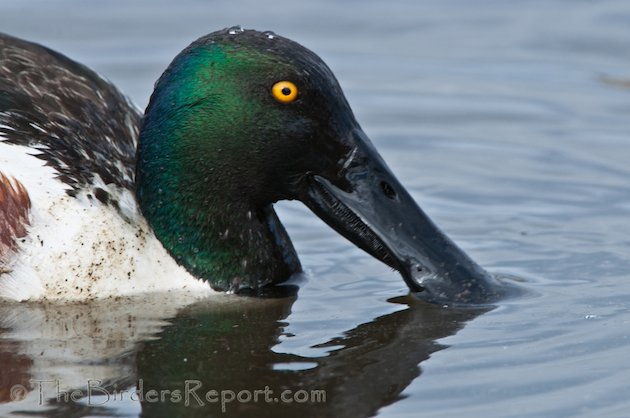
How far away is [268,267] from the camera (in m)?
8.00

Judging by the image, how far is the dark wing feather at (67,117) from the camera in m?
7.58

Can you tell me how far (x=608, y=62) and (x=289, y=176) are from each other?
542 centimetres

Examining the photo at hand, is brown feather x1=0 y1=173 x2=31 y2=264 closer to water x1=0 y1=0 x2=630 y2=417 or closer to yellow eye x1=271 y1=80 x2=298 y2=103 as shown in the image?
water x1=0 y1=0 x2=630 y2=417

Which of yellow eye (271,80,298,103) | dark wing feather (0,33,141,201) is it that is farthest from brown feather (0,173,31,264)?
yellow eye (271,80,298,103)

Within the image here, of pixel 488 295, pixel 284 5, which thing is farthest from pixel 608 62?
pixel 488 295

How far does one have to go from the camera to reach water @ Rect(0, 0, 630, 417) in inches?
259

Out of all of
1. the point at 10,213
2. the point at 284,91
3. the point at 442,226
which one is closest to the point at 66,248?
the point at 10,213

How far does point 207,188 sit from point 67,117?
3.08 ft

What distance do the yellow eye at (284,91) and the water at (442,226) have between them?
1.12 m

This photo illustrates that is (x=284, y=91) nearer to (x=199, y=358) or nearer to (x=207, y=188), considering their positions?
(x=207, y=188)

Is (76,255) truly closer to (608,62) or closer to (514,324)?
(514,324)

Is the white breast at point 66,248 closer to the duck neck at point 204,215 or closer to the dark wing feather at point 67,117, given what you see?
the dark wing feather at point 67,117

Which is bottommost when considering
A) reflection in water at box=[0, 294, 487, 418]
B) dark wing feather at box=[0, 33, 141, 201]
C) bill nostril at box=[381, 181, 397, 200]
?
reflection in water at box=[0, 294, 487, 418]

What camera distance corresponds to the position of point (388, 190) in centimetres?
753
